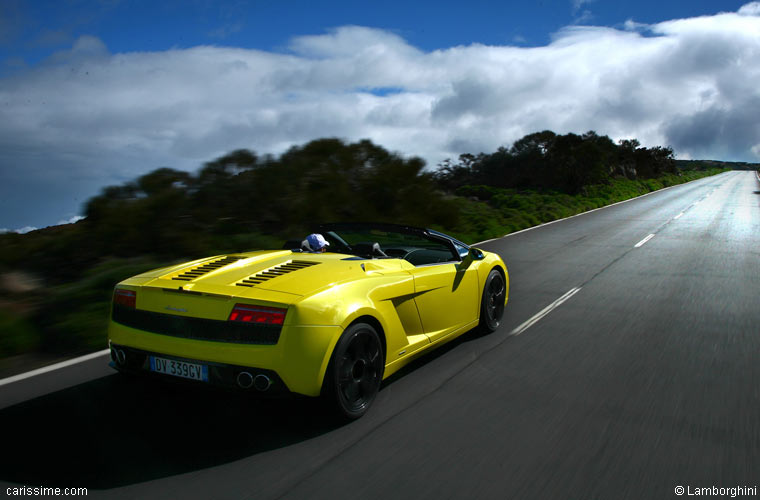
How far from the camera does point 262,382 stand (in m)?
3.22

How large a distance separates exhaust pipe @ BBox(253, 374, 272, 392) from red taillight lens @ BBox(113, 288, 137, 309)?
102cm

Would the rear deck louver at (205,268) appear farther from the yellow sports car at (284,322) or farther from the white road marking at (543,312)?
the white road marking at (543,312)

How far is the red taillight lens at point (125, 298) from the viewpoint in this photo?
3.65m

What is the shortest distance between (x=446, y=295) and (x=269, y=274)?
1.68 meters

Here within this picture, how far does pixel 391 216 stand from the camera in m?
15.2

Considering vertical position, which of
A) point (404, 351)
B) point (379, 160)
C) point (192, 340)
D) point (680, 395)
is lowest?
point (680, 395)

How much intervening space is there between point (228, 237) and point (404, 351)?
7.56 m

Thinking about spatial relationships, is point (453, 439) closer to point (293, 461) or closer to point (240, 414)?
point (293, 461)

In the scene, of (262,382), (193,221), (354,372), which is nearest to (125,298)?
(262,382)

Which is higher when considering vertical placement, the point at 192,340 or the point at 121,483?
the point at 192,340

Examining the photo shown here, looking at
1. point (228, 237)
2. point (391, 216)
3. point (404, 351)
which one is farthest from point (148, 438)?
point (391, 216)

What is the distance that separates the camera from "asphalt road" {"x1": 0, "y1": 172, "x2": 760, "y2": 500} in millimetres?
2930

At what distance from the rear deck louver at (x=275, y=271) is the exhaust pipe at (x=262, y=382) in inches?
23.7

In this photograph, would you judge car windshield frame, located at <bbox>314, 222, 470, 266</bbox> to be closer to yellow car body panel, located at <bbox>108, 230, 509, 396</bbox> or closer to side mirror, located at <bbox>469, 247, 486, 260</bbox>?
side mirror, located at <bbox>469, 247, 486, 260</bbox>
